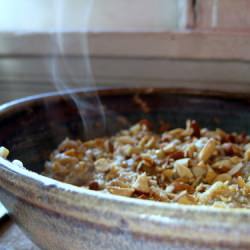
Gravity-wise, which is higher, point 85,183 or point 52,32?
point 52,32

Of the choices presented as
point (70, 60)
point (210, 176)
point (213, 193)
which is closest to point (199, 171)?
point (210, 176)

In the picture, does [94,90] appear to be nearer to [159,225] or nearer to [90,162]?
[90,162]

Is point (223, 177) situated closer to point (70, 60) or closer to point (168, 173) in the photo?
point (168, 173)

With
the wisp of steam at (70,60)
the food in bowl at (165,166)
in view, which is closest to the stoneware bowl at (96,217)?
the food in bowl at (165,166)

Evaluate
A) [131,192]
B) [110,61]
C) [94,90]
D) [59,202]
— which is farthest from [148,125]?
[59,202]

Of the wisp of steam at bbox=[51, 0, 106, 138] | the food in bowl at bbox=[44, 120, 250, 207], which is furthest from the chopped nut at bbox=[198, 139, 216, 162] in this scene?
the wisp of steam at bbox=[51, 0, 106, 138]

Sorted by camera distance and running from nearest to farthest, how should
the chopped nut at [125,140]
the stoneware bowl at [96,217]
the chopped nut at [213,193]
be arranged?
the stoneware bowl at [96,217]
the chopped nut at [213,193]
the chopped nut at [125,140]

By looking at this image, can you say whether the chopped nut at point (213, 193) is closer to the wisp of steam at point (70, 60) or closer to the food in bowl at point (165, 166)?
the food in bowl at point (165, 166)
